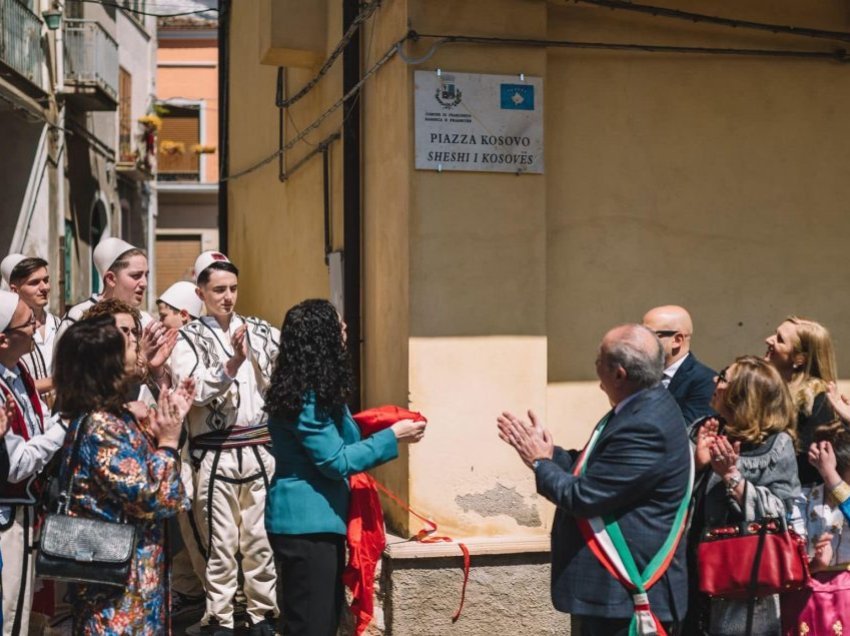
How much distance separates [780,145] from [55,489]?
15.1 feet

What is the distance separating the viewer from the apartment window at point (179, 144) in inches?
1446

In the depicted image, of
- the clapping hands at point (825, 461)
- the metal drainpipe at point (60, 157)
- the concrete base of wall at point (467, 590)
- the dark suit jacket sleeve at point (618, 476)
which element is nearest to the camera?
the dark suit jacket sleeve at point (618, 476)

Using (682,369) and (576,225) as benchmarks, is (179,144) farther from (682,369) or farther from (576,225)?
(682,369)

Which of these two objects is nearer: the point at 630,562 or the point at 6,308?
Answer: the point at 630,562

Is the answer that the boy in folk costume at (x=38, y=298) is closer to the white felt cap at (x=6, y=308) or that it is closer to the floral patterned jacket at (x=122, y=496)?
the white felt cap at (x=6, y=308)

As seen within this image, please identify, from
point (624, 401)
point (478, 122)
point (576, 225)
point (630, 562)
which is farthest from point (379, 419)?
point (576, 225)

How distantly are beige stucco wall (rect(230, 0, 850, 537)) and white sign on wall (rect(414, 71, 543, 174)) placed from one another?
2.7 inches

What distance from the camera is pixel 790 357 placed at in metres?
5.58

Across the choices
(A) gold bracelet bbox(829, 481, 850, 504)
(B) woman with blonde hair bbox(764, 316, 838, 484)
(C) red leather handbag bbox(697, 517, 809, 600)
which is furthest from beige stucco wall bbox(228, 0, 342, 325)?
(C) red leather handbag bbox(697, 517, 809, 600)

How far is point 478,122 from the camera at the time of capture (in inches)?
257

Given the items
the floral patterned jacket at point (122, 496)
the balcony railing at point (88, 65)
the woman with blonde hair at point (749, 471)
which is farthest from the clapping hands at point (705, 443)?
the balcony railing at point (88, 65)

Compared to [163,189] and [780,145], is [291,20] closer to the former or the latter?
[780,145]

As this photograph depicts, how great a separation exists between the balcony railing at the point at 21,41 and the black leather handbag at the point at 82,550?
43.2 feet

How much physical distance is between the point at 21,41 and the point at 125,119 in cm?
883
